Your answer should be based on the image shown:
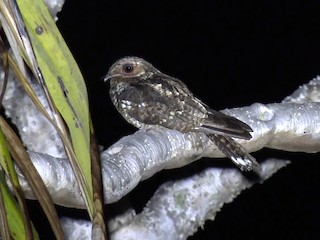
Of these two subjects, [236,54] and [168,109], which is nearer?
[168,109]

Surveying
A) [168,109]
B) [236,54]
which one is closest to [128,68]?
[168,109]

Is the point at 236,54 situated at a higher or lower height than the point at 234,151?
lower

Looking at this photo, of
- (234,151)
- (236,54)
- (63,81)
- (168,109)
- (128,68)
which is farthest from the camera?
(236,54)

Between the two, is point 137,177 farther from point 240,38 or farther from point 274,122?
point 240,38

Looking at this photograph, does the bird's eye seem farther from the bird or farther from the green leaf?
the green leaf

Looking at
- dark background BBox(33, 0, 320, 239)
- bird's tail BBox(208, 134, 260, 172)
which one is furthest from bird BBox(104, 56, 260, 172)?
dark background BBox(33, 0, 320, 239)

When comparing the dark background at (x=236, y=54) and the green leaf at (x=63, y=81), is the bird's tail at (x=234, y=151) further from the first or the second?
the dark background at (x=236, y=54)

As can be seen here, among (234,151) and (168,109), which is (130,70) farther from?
(234,151)
